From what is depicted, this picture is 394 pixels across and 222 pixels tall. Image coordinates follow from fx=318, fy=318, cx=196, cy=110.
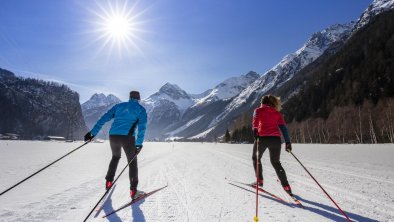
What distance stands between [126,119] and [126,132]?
0.27 metres

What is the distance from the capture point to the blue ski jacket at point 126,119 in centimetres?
667

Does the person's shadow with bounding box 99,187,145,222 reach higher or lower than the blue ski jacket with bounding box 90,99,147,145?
lower

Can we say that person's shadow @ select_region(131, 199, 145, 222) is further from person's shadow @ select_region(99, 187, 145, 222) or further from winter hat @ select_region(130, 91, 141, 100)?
winter hat @ select_region(130, 91, 141, 100)

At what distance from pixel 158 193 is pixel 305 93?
134 metres

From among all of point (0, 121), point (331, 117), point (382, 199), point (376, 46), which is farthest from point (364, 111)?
point (0, 121)

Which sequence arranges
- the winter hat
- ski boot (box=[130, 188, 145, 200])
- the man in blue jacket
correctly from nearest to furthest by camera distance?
1. ski boot (box=[130, 188, 145, 200])
2. the man in blue jacket
3. the winter hat

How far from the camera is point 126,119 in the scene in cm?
669

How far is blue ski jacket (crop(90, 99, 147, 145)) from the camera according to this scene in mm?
6672

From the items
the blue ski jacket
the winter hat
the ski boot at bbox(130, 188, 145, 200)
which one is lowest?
the ski boot at bbox(130, 188, 145, 200)

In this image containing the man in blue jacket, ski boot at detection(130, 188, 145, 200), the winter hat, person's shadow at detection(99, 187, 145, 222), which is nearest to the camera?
person's shadow at detection(99, 187, 145, 222)

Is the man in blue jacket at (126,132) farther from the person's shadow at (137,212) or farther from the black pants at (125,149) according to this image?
the person's shadow at (137,212)

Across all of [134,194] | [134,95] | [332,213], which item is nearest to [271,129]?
[332,213]

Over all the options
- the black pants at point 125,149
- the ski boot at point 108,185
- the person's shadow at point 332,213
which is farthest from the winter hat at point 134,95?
the person's shadow at point 332,213

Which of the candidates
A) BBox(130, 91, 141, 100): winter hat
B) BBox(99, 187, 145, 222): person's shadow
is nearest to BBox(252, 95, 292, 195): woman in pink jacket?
BBox(130, 91, 141, 100): winter hat
